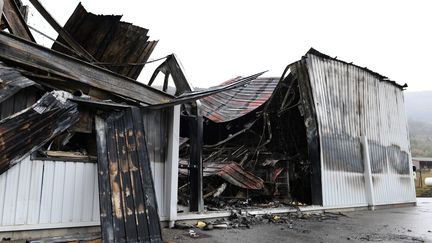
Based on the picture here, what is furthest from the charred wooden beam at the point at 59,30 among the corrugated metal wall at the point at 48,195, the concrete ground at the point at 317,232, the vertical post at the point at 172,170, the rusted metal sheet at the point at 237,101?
the rusted metal sheet at the point at 237,101

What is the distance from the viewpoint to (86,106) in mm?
5312

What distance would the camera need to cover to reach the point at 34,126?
4.62 m

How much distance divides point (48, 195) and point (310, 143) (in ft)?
25.1

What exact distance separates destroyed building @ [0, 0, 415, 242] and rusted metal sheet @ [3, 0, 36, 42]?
0.07 feet

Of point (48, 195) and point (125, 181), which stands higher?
point (125, 181)

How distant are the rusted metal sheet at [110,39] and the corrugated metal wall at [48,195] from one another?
221 cm

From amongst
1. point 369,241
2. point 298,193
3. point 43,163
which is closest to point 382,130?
point 298,193

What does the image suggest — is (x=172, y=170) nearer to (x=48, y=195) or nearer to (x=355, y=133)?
(x=48, y=195)

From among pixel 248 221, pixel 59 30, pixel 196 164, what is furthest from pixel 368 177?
pixel 59 30

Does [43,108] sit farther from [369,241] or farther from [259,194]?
[259,194]

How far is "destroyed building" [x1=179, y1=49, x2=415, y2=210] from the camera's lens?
10.2m

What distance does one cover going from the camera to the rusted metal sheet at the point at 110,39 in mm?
6402

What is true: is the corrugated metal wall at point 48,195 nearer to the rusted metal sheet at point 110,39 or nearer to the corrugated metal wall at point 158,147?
the corrugated metal wall at point 158,147

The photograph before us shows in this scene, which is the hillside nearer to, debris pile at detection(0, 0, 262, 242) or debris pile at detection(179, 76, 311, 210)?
debris pile at detection(179, 76, 311, 210)
